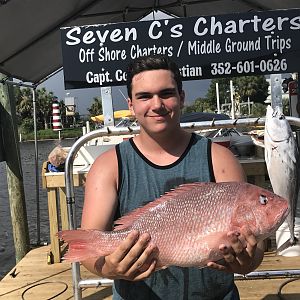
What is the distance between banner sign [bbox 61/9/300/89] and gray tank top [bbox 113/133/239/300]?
2051mm

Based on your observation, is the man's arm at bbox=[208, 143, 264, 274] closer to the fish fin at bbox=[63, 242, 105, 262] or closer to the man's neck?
the man's neck

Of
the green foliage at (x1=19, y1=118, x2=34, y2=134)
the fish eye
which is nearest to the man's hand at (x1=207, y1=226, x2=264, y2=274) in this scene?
the fish eye

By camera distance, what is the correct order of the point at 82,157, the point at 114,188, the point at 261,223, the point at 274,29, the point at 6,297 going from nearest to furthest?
the point at 261,223 → the point at 114,188 → the point at 274,29 → the point at 6,297 → the point at 82,157

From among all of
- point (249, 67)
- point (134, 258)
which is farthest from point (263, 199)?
point (249, 67)

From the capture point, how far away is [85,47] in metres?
3.70

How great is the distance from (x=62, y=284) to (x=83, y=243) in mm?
2942

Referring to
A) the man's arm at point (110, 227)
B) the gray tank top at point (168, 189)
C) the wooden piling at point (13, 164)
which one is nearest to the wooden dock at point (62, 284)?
the wooden piling at point (13, 164)

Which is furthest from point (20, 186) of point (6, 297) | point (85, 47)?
point (85, 47)

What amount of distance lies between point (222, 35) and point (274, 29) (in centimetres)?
42

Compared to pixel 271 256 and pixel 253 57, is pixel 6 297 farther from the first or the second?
pixel 253 57

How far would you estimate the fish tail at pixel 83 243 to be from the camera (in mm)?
1695

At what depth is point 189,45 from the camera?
12.4 ft

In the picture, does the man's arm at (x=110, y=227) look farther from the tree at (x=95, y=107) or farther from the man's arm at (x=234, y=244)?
the tree at (x=95, y=107)

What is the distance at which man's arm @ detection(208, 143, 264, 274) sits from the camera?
1.65 meters
